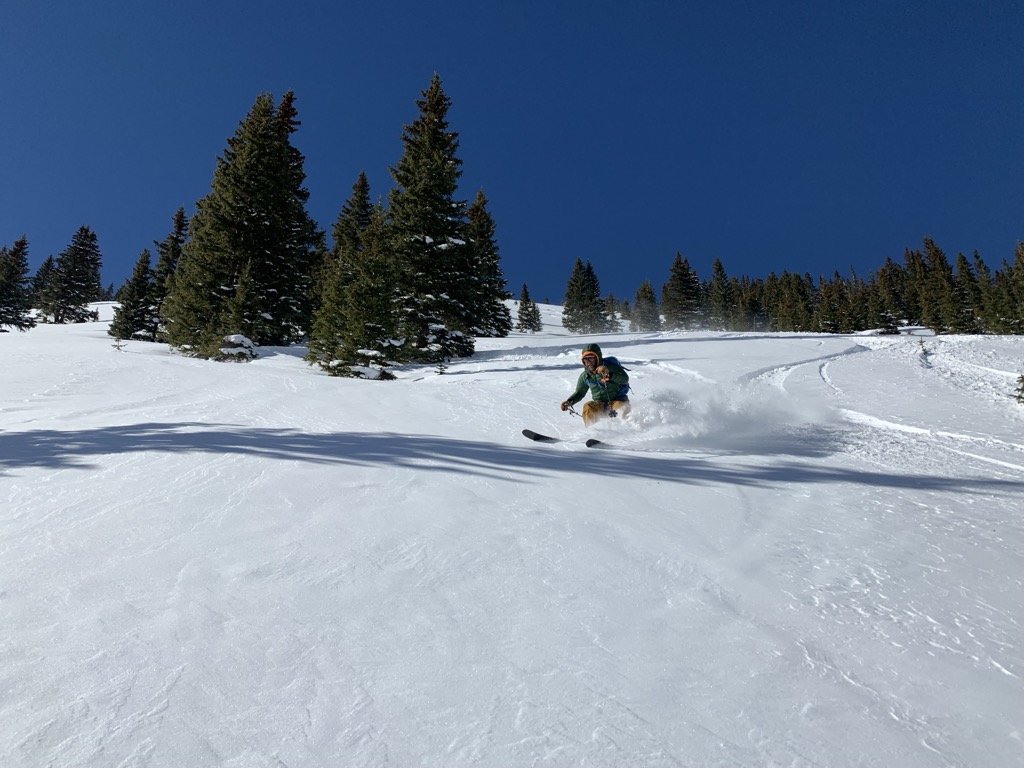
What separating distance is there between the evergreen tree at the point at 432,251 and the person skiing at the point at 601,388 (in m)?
9.94

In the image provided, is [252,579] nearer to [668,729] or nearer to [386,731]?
[386,731]

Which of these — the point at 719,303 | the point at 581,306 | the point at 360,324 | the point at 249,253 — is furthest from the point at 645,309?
the point at 360,324

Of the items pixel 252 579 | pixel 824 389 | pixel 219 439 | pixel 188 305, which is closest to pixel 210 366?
pixel 188 305

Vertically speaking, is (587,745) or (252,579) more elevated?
(252,579)

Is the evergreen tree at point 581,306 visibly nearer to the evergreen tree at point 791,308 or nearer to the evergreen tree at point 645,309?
the evergreen tree at point 645,309

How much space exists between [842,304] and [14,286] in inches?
3655

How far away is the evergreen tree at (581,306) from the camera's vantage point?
66.8 metres

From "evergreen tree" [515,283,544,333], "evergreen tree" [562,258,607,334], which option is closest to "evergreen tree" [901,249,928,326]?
"evergreen tree" [562,258,607,334]

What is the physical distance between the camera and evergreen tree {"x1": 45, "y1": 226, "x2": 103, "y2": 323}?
46094 mm

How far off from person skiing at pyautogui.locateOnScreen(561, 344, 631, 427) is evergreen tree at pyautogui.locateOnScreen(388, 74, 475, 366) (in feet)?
32.6

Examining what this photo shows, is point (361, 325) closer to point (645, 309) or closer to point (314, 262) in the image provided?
point (314, 262)

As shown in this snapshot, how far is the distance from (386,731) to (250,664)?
58 cm

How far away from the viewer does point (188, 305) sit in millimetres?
17484

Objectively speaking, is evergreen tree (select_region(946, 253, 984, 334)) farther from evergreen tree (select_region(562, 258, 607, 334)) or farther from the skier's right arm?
the skier's right arm
